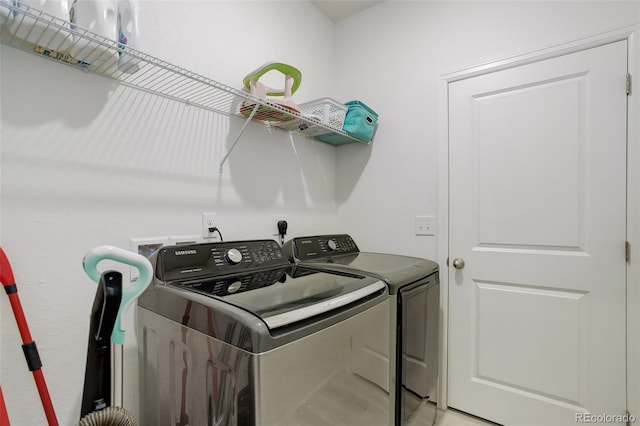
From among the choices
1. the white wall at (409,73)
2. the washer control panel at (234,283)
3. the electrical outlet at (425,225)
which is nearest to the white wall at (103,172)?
the washer control panel at (234,283)

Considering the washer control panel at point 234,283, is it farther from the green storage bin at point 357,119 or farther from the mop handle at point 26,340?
the green storage bin at point 357,119

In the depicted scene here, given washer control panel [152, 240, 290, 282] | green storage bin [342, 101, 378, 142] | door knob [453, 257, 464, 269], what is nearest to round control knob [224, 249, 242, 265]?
washer control panel [152, 240, 290, 282]

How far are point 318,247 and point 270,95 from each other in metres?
0.87

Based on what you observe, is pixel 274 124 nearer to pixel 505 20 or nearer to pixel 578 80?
pixel 505 20

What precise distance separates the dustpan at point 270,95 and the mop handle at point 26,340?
3.30 feet

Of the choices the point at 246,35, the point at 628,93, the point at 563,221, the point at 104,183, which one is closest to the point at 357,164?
the point at 246,35

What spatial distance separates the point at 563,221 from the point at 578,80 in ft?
2.40

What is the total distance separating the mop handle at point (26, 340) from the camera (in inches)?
34.3

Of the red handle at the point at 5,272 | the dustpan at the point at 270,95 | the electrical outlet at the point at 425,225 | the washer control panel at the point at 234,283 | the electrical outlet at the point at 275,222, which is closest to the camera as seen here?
the red handle at the point at 5,272

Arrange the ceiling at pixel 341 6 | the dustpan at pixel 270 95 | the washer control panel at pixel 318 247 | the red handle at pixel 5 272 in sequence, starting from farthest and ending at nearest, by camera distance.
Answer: the ceiling at pixel 341 6 < the washer control panel at pixel 318 247 < the dustpan at pixel 270 95 < the red handle at pixel 5 272

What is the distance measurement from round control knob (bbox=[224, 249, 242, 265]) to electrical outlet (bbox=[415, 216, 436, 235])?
1.21 m

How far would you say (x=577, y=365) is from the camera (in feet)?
5.18

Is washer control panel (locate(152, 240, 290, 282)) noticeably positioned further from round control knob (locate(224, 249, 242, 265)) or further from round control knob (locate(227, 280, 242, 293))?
round control knob (locate(227, 280, 242, 293))

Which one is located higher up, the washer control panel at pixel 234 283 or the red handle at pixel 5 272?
the red handle at pixel 5 272
